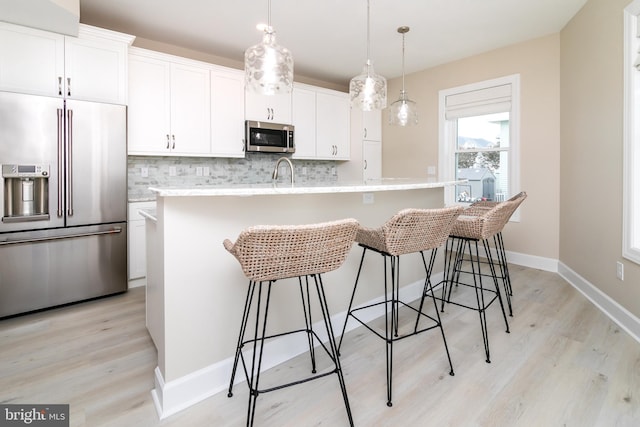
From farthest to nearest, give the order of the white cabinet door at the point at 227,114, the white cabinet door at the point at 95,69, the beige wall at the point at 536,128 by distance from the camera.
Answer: the white cabinet door at the point at 227,114, the beige wall at the point at 536,128, the white cabinet door at the point at 95,69

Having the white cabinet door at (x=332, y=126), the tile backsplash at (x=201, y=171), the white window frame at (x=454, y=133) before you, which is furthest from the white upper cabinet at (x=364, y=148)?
the white window frame at (x=454, y=133)

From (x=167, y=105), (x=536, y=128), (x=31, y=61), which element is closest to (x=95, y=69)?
(x=31, y=61)

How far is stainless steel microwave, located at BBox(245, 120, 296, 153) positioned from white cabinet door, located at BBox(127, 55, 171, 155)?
93cm

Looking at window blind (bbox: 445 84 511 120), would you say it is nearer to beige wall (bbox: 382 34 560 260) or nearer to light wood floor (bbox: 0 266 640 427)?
beige wall (bbox: 382 34 560 260)

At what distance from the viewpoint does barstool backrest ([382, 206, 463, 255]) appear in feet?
5.01

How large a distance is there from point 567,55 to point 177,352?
426 centimetres

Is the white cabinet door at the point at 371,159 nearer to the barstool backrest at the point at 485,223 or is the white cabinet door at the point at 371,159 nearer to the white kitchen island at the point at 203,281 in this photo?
the barstool backrest at the point at 485,223

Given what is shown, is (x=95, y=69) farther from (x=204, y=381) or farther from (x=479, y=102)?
(x=479, y=102)

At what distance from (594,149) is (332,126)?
3.10m

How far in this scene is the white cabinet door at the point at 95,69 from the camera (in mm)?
2697

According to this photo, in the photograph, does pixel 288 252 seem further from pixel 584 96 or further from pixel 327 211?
pixel 584 96

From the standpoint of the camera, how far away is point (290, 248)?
1.24 m

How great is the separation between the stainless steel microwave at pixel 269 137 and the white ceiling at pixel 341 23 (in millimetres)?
907

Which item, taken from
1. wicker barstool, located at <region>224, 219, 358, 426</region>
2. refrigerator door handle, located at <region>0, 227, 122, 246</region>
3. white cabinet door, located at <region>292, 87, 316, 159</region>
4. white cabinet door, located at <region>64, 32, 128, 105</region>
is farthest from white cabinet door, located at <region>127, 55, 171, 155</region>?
wicker barstool, located at <region>224, 219, 358, 426</region>
